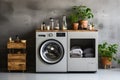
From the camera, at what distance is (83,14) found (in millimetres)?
7336

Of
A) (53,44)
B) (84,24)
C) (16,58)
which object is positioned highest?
(84,24)

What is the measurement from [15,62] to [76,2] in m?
2.11

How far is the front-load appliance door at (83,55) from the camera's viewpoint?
689 cm

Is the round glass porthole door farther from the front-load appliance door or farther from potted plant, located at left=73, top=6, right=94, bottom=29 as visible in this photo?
potted plant, located at left=73, top=6, right=94, bottom=29

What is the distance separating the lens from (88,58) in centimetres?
695

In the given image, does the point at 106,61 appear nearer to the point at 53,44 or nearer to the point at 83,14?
the point at 83,14

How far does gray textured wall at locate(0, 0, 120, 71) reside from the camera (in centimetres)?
744

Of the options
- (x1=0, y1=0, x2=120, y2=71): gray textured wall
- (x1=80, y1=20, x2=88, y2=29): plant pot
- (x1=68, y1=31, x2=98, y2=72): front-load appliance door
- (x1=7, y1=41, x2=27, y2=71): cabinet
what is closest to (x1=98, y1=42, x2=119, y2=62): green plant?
(x1=68, y1=31, x2=98, y2=72): front-load appliance door

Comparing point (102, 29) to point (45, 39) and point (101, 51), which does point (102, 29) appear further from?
point (45, 39)

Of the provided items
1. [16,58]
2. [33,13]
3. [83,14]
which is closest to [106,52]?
[83,14]

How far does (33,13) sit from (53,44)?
1.06 m

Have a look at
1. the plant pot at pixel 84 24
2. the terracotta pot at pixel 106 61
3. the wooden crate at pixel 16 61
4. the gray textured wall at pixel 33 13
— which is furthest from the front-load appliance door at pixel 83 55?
the wooden crate at pixel 16 61

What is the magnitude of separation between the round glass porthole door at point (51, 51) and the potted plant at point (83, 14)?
0.80 meters

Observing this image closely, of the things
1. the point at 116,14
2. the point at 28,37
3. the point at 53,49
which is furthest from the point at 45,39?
the point at 116,14
